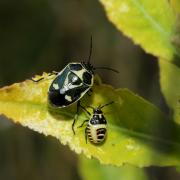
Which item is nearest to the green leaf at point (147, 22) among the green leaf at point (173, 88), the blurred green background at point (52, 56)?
the green leaf at point (173, 88)

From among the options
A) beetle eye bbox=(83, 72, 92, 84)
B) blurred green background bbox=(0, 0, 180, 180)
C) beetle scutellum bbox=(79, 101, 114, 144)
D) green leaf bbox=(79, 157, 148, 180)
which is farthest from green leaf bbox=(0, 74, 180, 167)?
blurred green background bbox=(0, 0, 180, 180)

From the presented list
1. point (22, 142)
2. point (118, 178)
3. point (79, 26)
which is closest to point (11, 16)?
point (79, 26)

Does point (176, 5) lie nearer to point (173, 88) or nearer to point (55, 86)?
point (173, 88)

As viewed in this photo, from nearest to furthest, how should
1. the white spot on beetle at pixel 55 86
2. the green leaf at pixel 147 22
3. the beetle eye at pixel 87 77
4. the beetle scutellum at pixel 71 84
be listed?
the green leaf at pixel 147 22 → the beetle scutellum at pixel 71 84 → the white spot on beetle at pixel 55 86 → the beetle eye at pixel 87 77

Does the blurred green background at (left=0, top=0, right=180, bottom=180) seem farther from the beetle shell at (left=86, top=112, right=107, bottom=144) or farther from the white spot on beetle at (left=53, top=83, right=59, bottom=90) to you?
the beetle shell at (left=86, top=112, right=107, bottom=144)

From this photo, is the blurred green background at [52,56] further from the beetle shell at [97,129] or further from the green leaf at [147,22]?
the green leaf at [147,22]

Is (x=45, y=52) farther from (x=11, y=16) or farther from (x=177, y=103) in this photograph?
(x=177, y=103)
